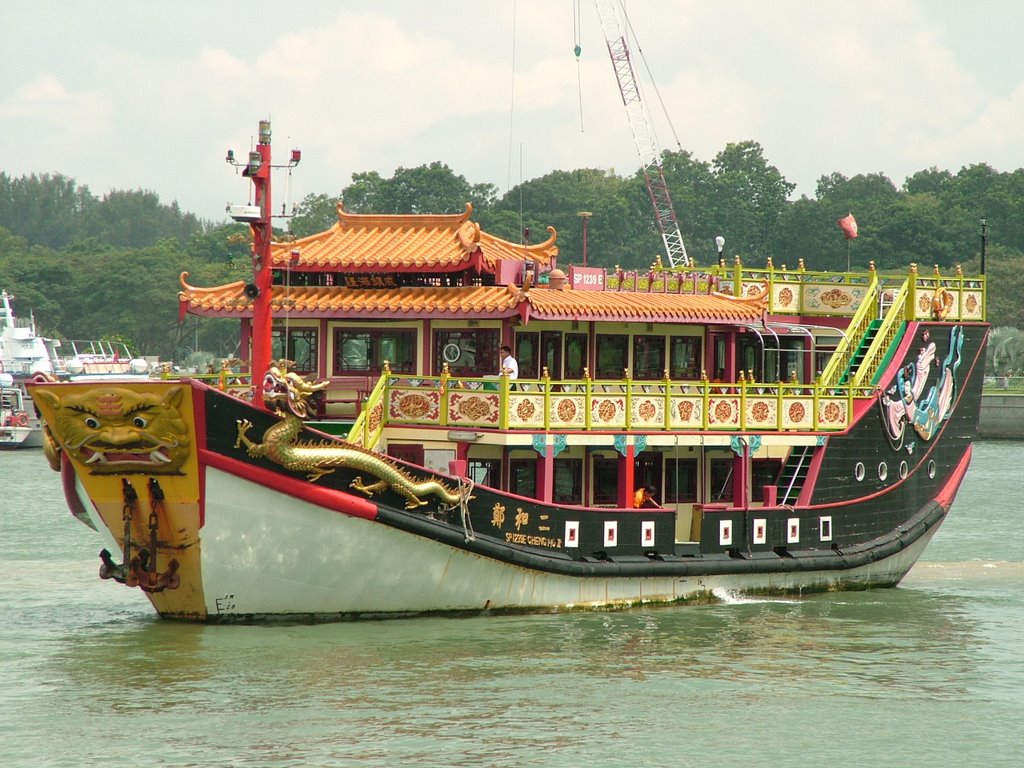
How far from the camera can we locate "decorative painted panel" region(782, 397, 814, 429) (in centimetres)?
2294

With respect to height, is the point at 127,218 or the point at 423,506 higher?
the point at 127,218

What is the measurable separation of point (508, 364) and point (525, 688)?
16.9ft

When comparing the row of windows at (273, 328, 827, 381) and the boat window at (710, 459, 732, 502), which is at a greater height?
the row of windows at (273, 328, 827, 381)

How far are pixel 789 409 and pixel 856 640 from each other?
3.69 metres

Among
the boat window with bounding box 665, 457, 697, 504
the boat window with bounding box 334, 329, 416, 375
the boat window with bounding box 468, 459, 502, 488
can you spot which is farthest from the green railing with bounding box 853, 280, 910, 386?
the boat window with bounding box 334, 329, 416, 375

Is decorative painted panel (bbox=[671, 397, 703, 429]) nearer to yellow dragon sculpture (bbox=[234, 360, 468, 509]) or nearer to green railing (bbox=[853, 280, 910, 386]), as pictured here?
green railing (bbox=[853, 280, 910, 386])

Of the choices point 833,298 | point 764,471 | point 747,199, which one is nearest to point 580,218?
point 747,199

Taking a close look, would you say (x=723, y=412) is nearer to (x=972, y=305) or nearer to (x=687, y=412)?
(x=687, y=412)

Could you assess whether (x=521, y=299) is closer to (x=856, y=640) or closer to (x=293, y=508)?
(x=293, y=508)

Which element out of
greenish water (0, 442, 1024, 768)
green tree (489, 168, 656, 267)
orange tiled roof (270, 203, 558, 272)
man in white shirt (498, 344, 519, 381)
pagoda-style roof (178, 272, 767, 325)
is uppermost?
green tree (489, 168, 656, 267)

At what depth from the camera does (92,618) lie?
21.4m

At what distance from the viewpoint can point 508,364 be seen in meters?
21.0

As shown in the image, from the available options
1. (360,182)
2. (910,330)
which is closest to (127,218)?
(360,182)

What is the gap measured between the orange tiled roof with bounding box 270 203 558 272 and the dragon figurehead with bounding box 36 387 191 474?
3.94 meters
